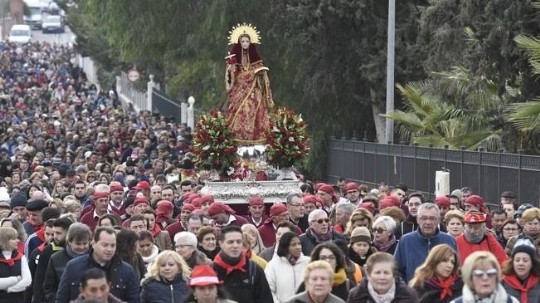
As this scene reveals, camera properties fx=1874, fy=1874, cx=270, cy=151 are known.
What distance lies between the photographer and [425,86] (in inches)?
1532

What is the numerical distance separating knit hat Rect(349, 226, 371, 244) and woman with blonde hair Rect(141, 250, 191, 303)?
2640mm

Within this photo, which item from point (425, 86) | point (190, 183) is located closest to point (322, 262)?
point (190, 183)

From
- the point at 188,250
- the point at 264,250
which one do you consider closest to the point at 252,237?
the point at 264,250

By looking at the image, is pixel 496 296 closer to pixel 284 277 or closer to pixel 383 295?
pixel 383 295

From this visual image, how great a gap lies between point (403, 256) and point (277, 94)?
31.5 metres

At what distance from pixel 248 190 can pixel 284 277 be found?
39.3 feet

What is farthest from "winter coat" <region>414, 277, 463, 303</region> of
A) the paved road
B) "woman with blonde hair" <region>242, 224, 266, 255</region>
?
the paved road

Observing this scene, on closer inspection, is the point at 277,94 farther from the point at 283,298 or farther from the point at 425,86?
the point at 283,298

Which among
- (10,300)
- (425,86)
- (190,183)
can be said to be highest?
(425,86)

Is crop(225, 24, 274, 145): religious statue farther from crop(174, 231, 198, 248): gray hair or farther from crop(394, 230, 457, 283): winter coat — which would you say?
crop(174, 231, 198, 248): gray hair

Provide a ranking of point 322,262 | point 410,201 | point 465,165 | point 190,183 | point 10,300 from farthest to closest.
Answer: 1. point 465,165
2. point 190,183
3. point 410,201
4. point 10,300
5. point 322,262

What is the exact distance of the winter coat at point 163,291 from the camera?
47.9 ft

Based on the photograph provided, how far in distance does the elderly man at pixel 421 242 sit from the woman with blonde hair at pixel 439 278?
217 cm

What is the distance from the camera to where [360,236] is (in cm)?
1694
